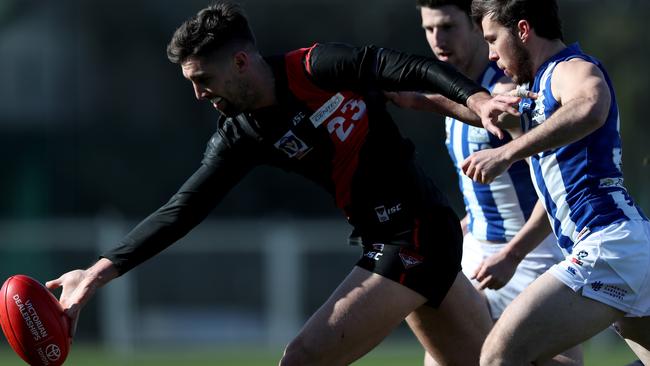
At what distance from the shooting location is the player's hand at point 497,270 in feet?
18.0

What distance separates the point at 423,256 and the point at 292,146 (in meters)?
0.74

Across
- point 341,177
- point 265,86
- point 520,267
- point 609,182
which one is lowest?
point 520,267

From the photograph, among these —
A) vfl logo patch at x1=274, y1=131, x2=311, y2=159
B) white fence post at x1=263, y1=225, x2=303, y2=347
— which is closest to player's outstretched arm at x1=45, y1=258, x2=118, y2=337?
vfl logo patch at x1=274, y1=131, x2=311, y2=159

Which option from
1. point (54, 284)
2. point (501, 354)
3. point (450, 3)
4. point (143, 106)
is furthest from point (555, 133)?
point (143, 106)

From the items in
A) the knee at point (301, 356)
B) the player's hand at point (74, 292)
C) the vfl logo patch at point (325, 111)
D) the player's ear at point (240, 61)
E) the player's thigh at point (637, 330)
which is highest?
the player's ear at point (240, 61)

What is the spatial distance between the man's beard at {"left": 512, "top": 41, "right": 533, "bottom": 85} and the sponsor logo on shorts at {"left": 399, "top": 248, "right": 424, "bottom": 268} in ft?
2.83

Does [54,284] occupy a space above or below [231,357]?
above

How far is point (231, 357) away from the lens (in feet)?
40.8

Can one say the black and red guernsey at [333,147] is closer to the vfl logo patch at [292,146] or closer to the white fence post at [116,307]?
the vfl logo patch at [292,146]

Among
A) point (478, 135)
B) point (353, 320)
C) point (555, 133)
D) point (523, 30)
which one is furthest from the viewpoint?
point (478, 135)

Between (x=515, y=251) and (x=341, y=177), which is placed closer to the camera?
(x=341, y=177)

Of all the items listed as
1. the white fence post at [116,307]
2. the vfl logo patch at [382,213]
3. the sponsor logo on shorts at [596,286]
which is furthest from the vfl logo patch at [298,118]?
the white fence post at [116,307]

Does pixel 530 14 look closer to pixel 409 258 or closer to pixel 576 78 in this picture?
pixel 576 78

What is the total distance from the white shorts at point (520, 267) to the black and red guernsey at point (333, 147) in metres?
0.99
